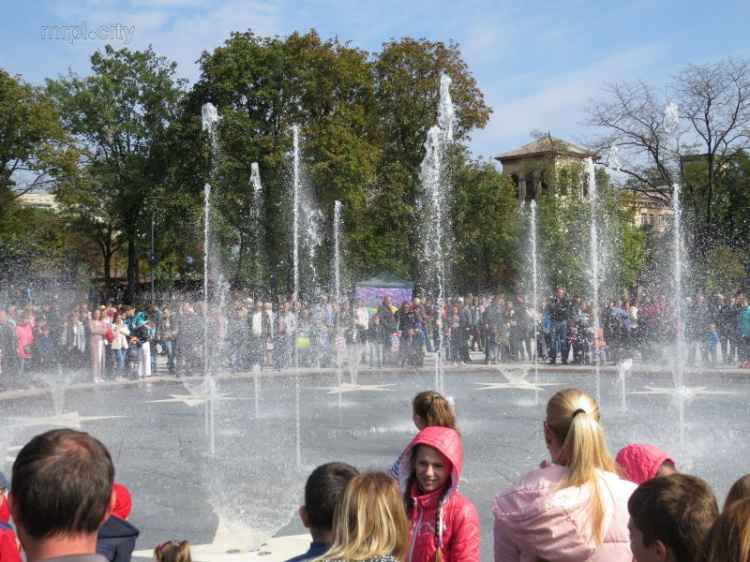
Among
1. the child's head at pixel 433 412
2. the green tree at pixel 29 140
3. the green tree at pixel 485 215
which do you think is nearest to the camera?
the child's head at pixel 433 412

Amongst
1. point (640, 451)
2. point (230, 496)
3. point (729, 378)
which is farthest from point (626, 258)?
point (640, 451)

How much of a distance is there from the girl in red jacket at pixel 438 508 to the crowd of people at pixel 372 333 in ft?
55.2

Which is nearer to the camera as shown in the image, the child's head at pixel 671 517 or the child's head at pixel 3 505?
the child's head at pixel 671 517

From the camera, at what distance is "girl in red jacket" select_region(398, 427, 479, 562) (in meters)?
3.54

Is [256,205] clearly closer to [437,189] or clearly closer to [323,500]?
[437,189]

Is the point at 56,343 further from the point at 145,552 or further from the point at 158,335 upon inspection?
the point at 145,552

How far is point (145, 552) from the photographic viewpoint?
6.28 metres

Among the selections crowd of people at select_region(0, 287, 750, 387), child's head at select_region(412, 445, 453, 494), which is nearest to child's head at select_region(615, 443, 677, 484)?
child's head at select_region(412, 445, 453, 494)

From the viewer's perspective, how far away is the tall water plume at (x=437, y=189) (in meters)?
43.6

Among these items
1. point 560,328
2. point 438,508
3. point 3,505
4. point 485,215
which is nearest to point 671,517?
point 438,508

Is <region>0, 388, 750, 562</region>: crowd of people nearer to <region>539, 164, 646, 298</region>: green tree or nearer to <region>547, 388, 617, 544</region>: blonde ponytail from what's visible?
<region>547, 388, 617, 544</region>: blonde ponytail

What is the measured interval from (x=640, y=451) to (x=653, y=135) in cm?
3715

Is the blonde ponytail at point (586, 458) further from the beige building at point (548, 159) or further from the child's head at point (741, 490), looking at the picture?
the beige building at point (548, 159)

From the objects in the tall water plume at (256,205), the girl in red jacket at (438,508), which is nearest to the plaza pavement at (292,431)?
the girl in red jacket at (438,508)
